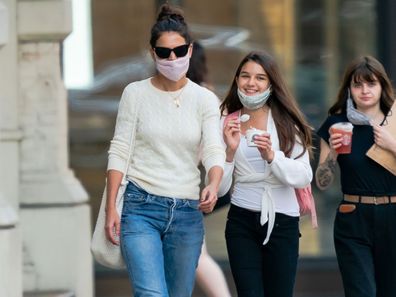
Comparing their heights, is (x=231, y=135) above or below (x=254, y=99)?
below

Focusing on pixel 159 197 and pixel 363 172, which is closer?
pixel 159 197

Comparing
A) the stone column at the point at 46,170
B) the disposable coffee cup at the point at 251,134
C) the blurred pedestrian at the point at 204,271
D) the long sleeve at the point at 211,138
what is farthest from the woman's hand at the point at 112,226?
the stone column at the point at 46,170

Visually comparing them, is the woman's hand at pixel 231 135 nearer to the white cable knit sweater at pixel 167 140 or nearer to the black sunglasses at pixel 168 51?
the white cable knit sweater at pixel 167 140

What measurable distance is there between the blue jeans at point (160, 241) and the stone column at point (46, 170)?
2641 millimetres

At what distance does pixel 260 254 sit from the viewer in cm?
580

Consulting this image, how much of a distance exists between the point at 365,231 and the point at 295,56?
449cm

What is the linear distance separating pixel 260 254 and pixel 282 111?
77 cm

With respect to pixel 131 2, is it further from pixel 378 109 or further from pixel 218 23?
pixel 378 109

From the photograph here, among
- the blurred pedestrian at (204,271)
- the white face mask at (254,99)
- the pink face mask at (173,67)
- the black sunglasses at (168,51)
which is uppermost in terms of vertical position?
the black sunglasses at (168,51)

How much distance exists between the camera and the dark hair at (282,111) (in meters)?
5.80

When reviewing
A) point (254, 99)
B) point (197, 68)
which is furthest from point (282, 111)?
point (197, 68)

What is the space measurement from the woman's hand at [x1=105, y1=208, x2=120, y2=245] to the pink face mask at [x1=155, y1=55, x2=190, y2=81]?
710 mm

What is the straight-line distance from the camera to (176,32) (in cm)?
541

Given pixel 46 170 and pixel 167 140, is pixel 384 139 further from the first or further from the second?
pixel 46 170
